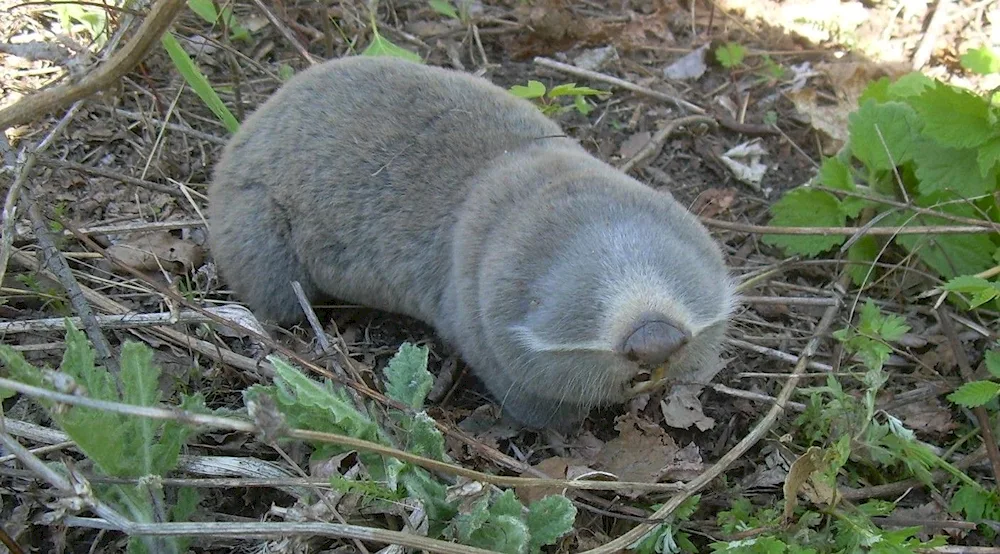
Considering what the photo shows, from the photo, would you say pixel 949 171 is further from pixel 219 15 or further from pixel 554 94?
pixel 219 15

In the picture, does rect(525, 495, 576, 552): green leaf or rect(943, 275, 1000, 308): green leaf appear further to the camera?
rect(943, 275, 1000, 308): green leaf

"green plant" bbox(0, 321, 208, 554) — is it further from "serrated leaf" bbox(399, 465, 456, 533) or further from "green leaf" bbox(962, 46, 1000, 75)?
"green leaf" bbox(962, 46, 1000, 75)

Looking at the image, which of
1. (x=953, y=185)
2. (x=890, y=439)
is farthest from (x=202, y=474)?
(x=953, y=185)

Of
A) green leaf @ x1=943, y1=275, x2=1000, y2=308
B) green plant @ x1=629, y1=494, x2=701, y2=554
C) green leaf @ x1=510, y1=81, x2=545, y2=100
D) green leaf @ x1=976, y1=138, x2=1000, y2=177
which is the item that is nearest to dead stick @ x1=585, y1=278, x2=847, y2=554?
green plant @ x1=629, y1=494, x2=701, y2=554

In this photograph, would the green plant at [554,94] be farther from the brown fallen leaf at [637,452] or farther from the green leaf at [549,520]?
the green leaf at [549,520]

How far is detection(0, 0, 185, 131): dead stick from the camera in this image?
211 centimetres

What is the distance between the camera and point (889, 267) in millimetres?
3609

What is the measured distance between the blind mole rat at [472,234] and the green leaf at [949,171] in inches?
49.6

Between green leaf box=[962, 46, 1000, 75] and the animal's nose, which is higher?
green leaf box=[962, 46, 1000, 75]

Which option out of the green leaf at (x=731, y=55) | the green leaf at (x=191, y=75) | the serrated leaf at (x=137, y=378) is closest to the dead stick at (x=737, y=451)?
the serrated leaf at (x=137, y=378)

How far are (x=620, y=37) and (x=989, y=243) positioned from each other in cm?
248

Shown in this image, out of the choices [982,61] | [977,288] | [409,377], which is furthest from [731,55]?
[409,377]

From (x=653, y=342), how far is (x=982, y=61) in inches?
124

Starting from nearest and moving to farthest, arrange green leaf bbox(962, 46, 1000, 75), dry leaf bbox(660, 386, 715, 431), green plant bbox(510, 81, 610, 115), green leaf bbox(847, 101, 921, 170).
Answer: dry leaf bbox(660, 386, 715, 431), green leaf bbox(847, 101, 921, 170), green plant bbox(510, 81, 610, 115), green leaf bbox(962, 46, 1000, 75)
